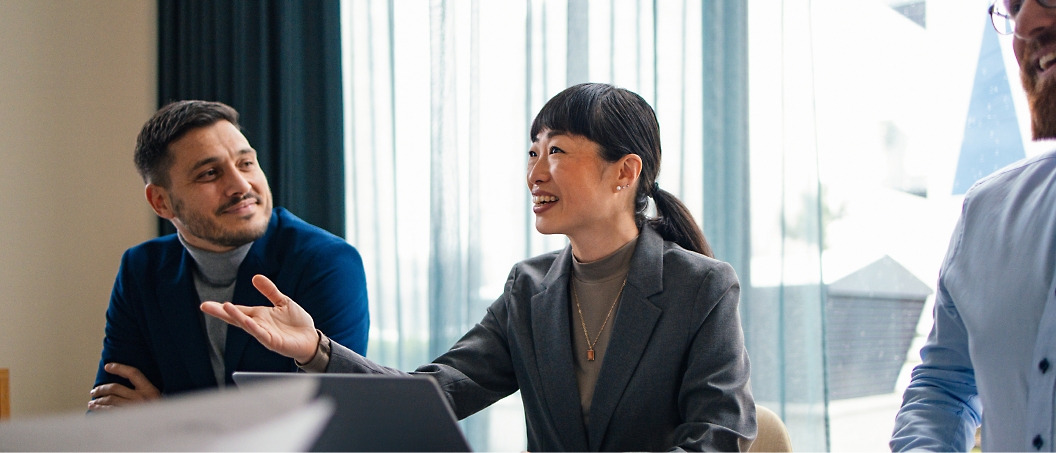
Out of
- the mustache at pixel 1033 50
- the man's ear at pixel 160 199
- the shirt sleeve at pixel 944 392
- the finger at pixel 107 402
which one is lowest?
the finger at pixel 107 402

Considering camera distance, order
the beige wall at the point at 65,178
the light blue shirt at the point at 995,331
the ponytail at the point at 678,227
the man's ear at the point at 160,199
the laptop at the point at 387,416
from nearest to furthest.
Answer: the laptop at the point at 387,416, the light blue shirt at the point at 995,331, the ponytail at the point at 678,227, the man's ear at the point at 160,199, the beige wall at the point at 65,178

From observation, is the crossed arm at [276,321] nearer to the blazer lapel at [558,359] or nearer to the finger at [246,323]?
the finger at [246,323]

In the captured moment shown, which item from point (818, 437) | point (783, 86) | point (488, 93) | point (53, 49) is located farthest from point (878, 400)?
point (53, 49)

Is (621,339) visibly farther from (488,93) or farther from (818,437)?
(488,93)

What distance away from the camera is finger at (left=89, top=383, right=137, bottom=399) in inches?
70.6

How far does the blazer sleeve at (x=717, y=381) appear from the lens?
48.0 inches

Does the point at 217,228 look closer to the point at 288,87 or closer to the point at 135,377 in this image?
the point at 135,377

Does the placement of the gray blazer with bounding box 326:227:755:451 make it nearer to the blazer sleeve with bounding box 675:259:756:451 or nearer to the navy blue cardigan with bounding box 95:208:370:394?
the blazer sleeve with bounding box 675:259:756:451

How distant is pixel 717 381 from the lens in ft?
4.21

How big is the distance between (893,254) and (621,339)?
3.70ft

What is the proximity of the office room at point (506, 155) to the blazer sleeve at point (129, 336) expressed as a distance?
0.05m

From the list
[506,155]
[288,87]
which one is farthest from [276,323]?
[288,87]

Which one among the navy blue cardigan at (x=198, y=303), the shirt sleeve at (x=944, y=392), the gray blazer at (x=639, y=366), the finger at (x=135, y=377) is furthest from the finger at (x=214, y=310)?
the shirt sleeve at (x=944, y=392)

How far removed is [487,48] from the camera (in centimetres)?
277
